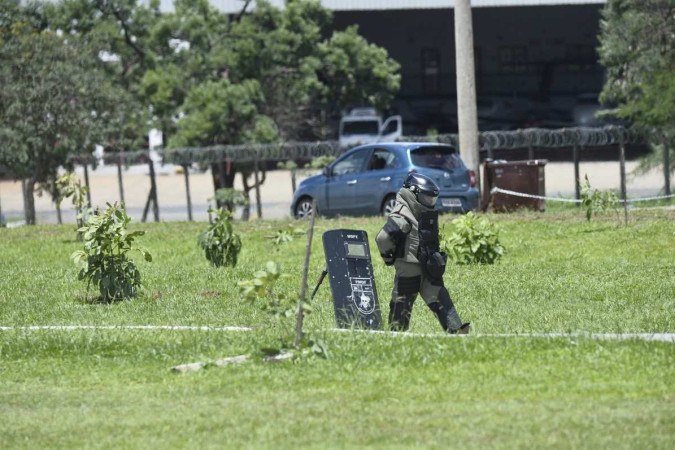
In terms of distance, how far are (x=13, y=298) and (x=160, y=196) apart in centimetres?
2943

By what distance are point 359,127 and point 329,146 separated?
1995 centimetres

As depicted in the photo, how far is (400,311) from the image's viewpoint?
12.7m

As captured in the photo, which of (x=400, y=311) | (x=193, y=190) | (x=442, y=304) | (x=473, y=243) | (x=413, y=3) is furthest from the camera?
(x=413, y=3)

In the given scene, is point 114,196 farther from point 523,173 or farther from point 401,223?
point 401,223

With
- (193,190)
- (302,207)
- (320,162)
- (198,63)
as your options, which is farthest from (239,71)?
(193,190)

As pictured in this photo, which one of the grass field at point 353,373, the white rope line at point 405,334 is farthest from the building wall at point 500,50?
the white rope line at point 405,334

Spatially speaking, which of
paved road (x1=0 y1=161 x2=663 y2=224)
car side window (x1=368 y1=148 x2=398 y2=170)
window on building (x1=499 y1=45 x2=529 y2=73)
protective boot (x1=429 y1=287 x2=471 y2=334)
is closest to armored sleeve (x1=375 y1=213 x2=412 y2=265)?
protective boot (x1=429 y1=287 x2=471 y2=334)

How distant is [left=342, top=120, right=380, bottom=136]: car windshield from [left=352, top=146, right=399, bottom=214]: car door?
2673 centimetres

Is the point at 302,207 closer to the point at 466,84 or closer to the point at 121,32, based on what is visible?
the point at 466,84

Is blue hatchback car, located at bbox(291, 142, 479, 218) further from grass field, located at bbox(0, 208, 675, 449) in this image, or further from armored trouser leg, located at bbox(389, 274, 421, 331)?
armored trouser leg, located at bbox(389, 274, 421, 331)

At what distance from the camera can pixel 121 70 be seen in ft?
120

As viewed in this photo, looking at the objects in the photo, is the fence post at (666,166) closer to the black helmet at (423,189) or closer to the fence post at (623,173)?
the fence post at (623,173)

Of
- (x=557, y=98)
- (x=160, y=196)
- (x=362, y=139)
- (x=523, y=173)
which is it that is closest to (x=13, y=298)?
(x=523, y=173)

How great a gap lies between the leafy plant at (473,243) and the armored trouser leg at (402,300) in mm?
5723
